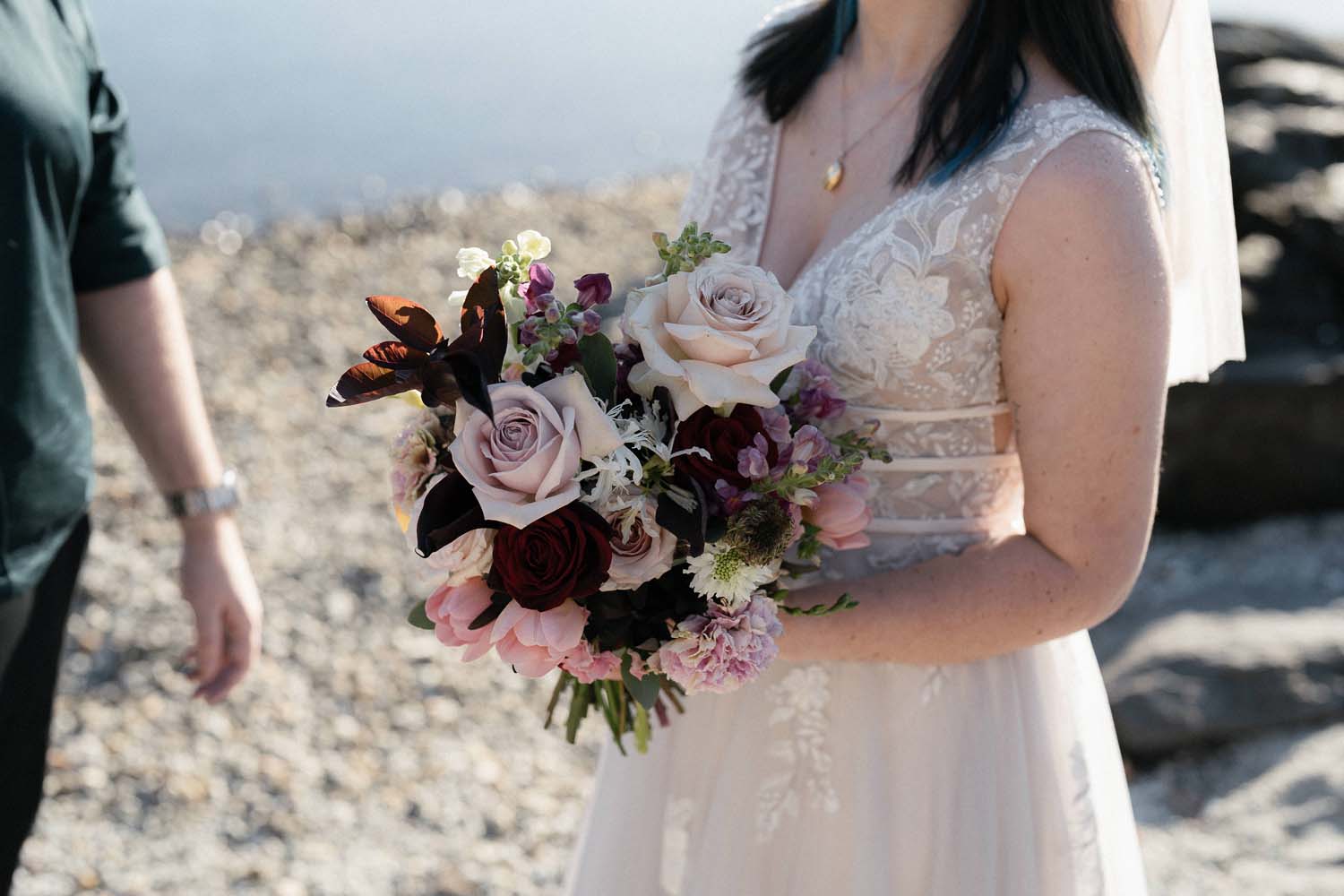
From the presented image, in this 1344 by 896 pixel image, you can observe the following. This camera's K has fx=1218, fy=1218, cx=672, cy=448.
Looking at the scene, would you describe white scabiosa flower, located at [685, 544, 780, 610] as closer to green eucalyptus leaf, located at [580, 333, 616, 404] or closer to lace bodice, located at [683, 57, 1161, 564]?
green eucalyptus leaf, located at [580, 333, 616, 404]

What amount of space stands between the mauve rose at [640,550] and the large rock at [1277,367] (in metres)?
4.24

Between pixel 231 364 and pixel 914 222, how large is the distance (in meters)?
6.24

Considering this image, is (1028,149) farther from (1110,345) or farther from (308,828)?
(308,828)

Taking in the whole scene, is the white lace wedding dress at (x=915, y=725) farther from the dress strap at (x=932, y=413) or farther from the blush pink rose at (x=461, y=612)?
the blush pink rose at (x=461, y=612)

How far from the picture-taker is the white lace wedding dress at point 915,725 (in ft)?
5.99

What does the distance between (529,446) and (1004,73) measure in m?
0.99

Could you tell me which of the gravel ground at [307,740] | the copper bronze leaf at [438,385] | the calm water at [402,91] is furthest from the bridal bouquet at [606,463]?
the calm water at [402,91]

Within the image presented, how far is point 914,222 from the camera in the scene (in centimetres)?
181

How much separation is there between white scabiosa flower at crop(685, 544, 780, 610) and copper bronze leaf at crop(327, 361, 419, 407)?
405 millimetres

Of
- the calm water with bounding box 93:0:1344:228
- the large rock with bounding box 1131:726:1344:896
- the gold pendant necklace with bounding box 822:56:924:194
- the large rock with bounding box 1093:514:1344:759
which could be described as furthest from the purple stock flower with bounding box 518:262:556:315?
the calm water with bounding box 93:0:1344:228

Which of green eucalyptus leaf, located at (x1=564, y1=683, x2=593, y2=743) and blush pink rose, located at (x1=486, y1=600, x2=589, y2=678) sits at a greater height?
blush pink rose, located at (x1=486, y1=600, x2=589, y2=678)

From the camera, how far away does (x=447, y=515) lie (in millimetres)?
1452

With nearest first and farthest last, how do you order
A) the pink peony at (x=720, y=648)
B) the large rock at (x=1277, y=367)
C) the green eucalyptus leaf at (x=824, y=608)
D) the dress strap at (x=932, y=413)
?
the pink peony at (x=720, y=648)
the green eucalyptus leaf at (x=824, y=608)
the dress strap at (x=932, y=413)
the large rock at (x=1277, y=367)

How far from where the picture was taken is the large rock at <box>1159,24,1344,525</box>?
17.0 feet
